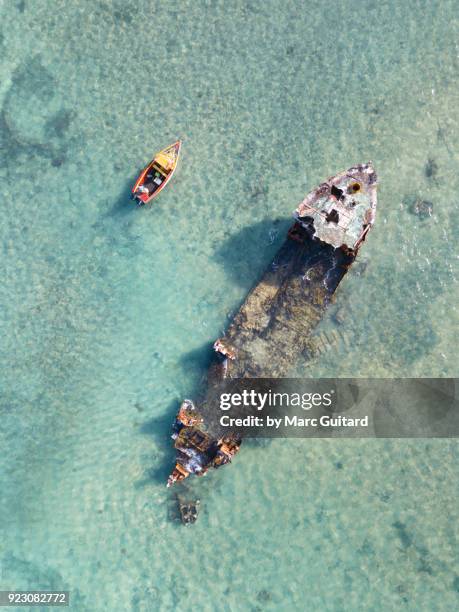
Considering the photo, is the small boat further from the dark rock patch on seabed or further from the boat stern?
the boat stern

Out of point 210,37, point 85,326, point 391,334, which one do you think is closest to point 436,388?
point 391,334

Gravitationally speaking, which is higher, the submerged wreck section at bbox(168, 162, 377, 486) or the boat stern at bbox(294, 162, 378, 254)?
the boat stern at bbox(294, 162, 378, 254)

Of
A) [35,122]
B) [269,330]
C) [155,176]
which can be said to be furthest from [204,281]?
[35,122]

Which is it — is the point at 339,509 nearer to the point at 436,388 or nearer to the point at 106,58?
the point at 436,388

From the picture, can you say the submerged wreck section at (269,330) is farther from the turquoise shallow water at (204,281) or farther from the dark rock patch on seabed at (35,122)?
the dark rock patch on seabed at (35,122)

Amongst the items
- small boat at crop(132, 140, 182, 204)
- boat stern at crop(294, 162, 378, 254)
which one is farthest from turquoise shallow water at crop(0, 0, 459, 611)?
boat stern at crop(294, 162, 378, 254)

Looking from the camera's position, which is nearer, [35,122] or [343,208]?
[343,208]

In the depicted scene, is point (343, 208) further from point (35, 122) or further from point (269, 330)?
point (35, 122)
